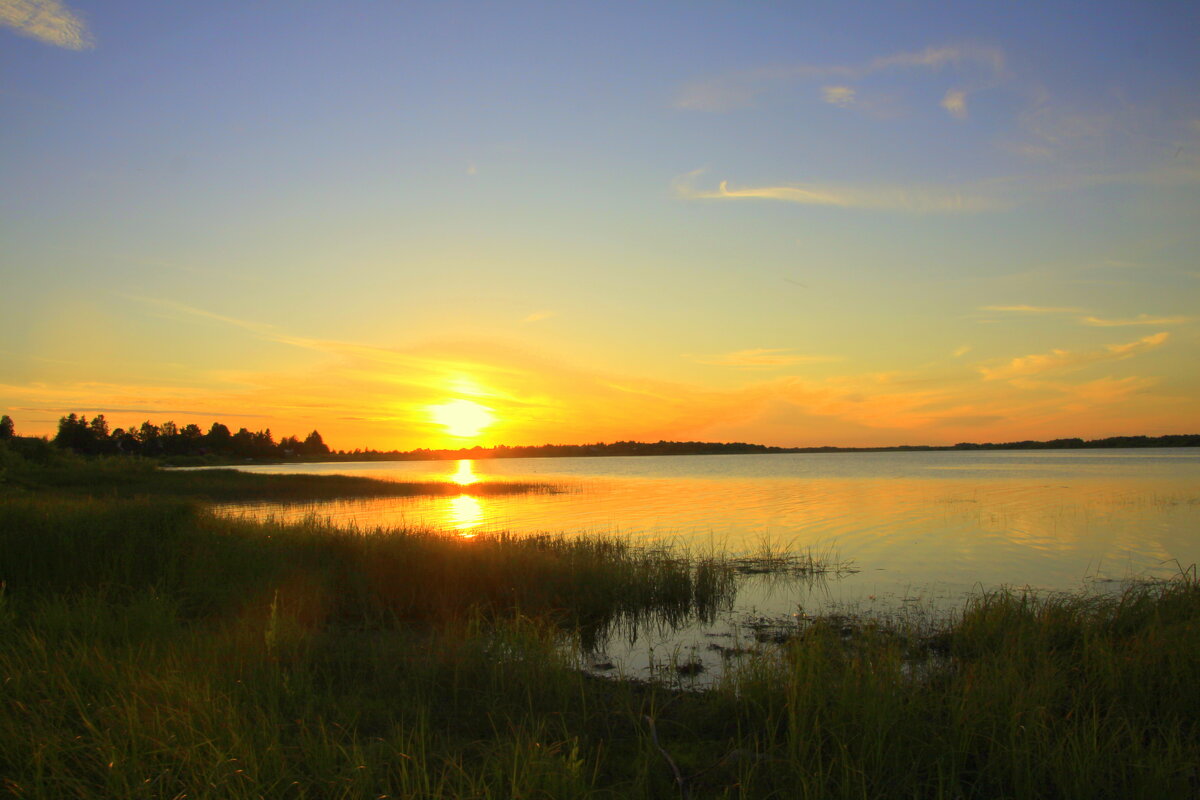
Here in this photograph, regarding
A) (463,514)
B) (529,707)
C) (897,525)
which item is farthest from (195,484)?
(529,707)

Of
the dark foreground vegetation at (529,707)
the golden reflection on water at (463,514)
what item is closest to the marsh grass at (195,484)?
the golden reflection on water at (463,514)

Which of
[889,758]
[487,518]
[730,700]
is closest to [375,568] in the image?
[730,700]

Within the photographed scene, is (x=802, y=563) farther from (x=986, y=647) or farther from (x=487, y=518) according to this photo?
(x=487, y=518)


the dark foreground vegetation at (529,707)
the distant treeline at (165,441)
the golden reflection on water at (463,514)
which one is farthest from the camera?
the distant treeline at (165,441)

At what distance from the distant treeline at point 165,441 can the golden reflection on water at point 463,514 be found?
99595 mm

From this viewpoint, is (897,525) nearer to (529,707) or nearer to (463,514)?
(463,514)

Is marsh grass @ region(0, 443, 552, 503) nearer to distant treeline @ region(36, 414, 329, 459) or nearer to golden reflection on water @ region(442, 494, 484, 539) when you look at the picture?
golden reflection on water @ region(442, 494, 484, 539)

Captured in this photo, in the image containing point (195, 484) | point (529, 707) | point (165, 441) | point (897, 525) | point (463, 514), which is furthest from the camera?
point (165, 441)

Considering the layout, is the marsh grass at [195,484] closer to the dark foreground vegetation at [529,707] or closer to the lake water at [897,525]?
the lake water at [897,525]

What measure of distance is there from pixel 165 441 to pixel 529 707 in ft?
517

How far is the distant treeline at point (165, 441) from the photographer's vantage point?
119 metres

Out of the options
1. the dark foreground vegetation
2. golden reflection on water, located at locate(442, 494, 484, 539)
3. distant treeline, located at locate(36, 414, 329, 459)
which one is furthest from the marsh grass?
Result: distant treeline, located at locate(36, 414, 329, 459)

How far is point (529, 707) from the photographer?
271 inches

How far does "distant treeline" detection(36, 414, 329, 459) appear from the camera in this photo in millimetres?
118938
